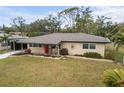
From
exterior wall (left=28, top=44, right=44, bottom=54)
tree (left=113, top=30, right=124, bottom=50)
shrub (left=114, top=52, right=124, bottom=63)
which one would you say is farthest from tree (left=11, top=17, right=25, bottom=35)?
shrub (left=114, top=52, right=124, bottom=63)

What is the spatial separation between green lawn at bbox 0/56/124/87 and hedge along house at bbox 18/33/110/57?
378mm

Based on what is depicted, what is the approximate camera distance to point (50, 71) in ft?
16.8

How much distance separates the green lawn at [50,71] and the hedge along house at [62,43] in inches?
14.9

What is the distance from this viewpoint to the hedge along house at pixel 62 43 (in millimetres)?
5453

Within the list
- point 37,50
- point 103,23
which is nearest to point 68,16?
point 103,23

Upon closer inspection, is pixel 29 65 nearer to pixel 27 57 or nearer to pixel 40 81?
pixel 27 57

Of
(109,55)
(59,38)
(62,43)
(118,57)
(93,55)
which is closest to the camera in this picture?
(118,57)

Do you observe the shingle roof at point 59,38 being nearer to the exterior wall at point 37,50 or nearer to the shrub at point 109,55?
the exterior wall at point 37,50

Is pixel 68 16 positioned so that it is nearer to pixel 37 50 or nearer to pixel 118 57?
pixel 118 57

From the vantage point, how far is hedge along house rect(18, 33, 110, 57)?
5.45 m

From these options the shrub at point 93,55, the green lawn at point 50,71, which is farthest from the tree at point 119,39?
the shrub at point 93,55

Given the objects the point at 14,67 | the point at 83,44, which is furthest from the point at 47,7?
the point at 83,44

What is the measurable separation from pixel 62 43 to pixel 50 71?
163 centimetres
